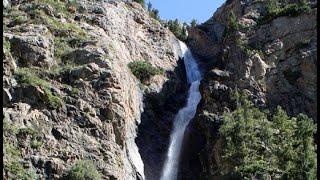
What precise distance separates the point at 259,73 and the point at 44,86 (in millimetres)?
18751

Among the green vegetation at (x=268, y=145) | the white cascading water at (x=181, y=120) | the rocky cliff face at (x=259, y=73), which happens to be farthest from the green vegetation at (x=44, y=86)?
the green vegetation at (x=268, y=145)

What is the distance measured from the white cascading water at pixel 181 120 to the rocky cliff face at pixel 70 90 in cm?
136

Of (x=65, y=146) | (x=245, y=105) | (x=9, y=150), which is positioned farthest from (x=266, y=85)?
(x=9, y=150)

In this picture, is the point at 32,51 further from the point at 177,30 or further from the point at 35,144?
the point at 177,30

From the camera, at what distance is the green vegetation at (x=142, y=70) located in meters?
50.7

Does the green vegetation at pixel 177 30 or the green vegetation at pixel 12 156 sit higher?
the green vegetation at pixel 177 30

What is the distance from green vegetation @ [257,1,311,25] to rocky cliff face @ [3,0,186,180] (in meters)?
10.1

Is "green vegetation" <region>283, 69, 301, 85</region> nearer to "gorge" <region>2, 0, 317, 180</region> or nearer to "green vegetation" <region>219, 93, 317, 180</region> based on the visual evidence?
"gorge" <region>2, 0, 317, 180</region>

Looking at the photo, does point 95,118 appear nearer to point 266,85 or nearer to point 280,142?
point 280,142

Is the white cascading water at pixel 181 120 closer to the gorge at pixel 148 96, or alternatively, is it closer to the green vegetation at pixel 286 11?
the gorge at pixel 148 96

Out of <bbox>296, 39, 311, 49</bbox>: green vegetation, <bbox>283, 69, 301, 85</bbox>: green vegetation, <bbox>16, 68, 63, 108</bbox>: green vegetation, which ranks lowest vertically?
<bbox>16, 68, 63, 108</bbox>: green vegetation

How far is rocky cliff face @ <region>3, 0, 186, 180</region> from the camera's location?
35594 mm

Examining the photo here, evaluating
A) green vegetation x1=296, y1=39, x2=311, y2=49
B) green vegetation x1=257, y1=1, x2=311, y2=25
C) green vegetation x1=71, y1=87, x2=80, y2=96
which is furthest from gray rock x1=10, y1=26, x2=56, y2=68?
green vegetation x1=257, y1=1, x2=311, y2=25

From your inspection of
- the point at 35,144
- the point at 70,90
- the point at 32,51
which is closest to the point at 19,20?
the point at 32,51
